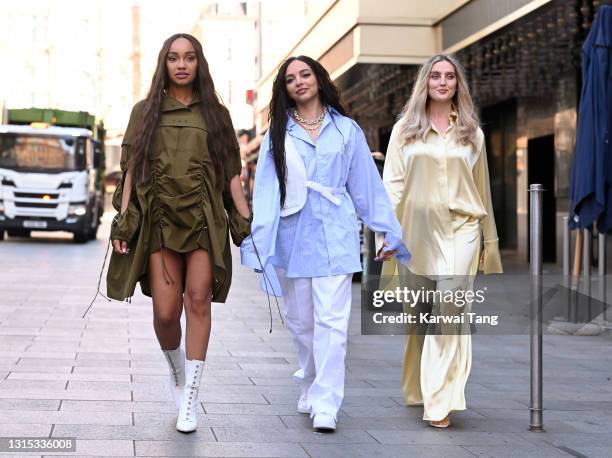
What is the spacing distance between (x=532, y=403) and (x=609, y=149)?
408cm

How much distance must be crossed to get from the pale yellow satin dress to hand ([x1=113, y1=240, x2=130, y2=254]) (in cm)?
125

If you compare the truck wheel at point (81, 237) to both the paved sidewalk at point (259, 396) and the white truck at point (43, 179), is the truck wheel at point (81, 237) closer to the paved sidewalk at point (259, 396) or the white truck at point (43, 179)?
the white truck at point (43, 179)

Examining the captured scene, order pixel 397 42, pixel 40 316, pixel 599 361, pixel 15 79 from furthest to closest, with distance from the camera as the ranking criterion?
pixel 15 79 → pixel 397 42 → pixel 40 316 → pixel 599 361

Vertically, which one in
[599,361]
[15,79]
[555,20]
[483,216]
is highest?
[15,79]

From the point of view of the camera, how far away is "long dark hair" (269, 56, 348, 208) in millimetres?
5926

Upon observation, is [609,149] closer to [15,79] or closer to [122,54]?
[15,79]

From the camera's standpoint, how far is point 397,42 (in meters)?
17.8

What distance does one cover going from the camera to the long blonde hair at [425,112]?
6066mm

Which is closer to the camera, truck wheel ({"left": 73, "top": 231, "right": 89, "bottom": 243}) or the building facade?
the building facade

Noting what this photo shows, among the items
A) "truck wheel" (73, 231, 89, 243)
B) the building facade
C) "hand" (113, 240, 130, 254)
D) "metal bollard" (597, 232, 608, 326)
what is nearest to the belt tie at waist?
"hand" (113, 240, 130, 254)

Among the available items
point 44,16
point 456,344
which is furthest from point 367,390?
point 44,16

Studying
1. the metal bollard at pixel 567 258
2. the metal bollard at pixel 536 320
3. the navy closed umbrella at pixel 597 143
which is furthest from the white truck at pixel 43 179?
the metal bollard at pixel 536 320

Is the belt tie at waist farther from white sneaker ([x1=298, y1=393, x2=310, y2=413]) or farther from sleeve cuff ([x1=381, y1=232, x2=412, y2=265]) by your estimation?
white sneaker ([x1=298, y1=393, x2=310, y2=413])

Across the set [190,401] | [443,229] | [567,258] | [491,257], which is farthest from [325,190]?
[567,258]
